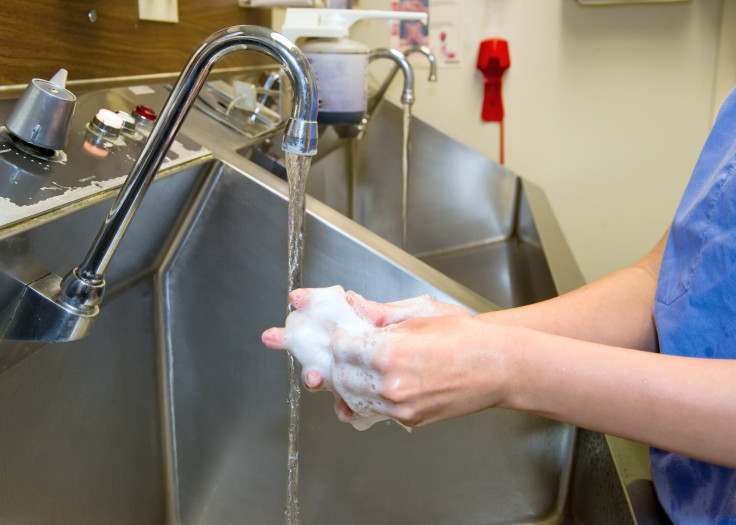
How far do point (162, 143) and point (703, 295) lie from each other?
50cm

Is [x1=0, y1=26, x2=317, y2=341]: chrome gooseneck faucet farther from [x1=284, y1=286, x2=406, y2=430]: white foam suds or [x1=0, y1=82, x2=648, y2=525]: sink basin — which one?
[x1=0, y1=82, x2=648, y2=525]: sink basin

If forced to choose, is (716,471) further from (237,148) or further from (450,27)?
(450,27)

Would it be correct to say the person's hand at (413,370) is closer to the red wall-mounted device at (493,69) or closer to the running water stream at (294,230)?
the running water stream at (294,230)

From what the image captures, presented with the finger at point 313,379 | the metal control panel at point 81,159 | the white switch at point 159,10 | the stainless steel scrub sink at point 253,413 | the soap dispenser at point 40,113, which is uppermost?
the white switch at point 159,10

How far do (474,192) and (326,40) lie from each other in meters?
0.83

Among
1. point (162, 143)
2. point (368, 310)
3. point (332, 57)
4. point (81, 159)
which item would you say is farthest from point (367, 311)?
point (332, 57)

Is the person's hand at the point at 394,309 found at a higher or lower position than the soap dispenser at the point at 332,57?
lower

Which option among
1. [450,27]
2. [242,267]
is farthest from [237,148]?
[450,27]

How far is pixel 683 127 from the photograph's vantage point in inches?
93.5

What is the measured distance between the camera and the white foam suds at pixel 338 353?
0.53 m

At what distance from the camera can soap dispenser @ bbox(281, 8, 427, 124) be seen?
122cm

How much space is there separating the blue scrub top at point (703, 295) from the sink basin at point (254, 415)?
0.12 metres

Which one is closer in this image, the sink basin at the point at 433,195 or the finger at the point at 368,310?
the finger at the point at 368,310

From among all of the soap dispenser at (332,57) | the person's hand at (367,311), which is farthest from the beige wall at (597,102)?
the person's hand at (367,311)
